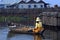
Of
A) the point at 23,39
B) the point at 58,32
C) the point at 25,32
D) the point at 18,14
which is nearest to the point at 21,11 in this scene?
the point at 18,14

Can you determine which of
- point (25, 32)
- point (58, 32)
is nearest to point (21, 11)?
point (25, 32)

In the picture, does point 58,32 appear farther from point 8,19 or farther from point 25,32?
point 8,19

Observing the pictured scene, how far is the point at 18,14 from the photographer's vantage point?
36.8 meters

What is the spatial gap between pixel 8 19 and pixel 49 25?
24101 millimetres

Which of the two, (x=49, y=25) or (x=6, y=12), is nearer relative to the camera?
(x=49, y=25)

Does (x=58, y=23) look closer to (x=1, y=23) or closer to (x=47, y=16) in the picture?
(x=47, y=16)

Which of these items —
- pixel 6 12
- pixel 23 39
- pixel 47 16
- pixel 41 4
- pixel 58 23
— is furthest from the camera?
pixel 41 4

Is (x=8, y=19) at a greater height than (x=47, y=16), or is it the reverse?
(x=47, y=16)

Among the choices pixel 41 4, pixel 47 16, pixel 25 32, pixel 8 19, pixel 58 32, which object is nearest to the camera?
pixel 58 32

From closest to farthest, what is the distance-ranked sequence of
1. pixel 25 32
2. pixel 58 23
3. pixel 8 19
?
pixel 58 23, pixel 25 32, pixel 8 19

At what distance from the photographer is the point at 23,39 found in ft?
70.2

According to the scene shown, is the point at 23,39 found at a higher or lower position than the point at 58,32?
lower

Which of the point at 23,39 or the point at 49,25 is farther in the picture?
the point at 23,39

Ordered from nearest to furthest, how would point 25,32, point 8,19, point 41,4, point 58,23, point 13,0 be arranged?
point 58,23 → point 25,32 → point 8,19 → point 41,4 → point 13,0
